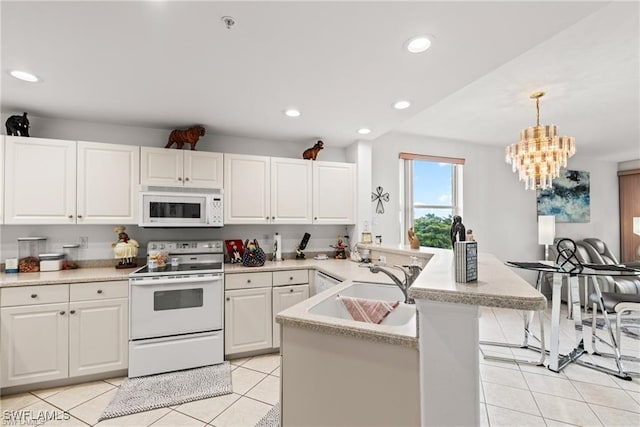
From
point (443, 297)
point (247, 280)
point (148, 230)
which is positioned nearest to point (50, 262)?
point (148, 230)

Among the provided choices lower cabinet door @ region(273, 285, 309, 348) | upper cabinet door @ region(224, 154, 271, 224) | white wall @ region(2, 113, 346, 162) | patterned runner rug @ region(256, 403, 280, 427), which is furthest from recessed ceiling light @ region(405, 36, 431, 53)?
patterned runner rug @ region(256, 403, 280, 427)

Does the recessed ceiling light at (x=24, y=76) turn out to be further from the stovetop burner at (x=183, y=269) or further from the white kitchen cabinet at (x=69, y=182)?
the stovetop burner at (x=183, y=269)

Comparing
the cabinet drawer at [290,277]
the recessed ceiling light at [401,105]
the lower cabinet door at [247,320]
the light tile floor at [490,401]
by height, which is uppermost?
the recessed ceiling light at [401,105]

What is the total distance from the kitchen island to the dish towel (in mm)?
315

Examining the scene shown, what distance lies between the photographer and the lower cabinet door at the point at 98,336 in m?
2.44

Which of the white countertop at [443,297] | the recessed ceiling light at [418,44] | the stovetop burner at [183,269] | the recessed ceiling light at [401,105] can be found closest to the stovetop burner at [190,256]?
the stovetop burner at [183,269]

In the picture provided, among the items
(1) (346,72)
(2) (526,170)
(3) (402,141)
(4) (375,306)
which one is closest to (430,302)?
(4) (375,306)

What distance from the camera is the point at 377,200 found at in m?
4.10

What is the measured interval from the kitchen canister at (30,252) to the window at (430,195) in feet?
13.5

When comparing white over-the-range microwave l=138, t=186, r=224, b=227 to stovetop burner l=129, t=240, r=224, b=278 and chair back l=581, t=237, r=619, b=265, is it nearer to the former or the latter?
stovetop burner l=129, t=240, r=224, b=278

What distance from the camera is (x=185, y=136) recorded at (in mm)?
3045

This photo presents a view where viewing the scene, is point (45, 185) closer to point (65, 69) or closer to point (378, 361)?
point (65, 69)

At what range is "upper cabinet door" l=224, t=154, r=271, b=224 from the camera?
322cm

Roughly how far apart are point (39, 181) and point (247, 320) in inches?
87.7
